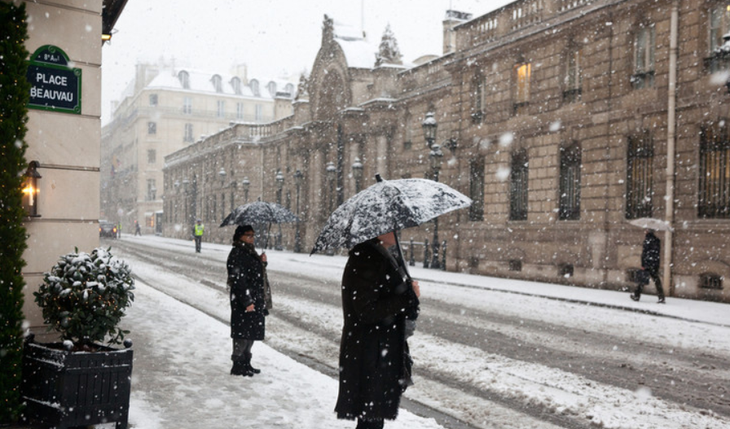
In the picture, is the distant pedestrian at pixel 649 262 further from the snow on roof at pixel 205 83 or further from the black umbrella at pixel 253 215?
the snow on roof at pixel 205 83

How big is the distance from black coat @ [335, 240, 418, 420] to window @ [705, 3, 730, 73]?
15.1m

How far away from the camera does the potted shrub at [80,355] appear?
5309 mm

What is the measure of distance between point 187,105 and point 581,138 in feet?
245

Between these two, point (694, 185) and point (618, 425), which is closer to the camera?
point (618, 425)

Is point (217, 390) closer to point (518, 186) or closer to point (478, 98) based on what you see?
point (518, 186)

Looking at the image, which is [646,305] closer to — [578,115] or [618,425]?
[578,115]

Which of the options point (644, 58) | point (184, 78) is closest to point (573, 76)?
point (644, 58)

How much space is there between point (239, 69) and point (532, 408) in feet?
309

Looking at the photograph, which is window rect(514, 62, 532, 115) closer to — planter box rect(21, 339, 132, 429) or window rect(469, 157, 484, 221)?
window rect(469, 157, 484, 221)

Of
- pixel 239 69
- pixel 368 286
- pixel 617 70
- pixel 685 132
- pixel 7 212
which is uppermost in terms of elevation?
pixel 239 69

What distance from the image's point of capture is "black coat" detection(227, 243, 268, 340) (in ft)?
25.2

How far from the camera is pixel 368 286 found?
457 centimetres

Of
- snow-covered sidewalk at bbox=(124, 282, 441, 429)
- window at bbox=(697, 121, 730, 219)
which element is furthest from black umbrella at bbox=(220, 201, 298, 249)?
window at bbox=(697, 121, 730, 219)

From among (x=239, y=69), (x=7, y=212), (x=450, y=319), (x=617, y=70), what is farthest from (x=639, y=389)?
(x=239, y=69)
